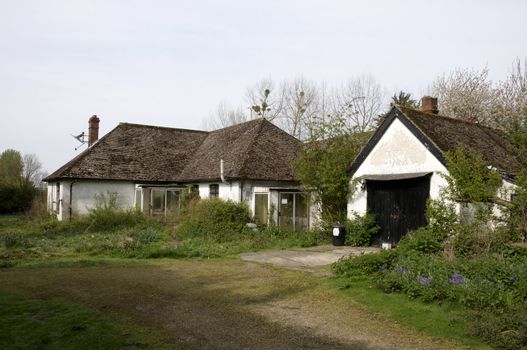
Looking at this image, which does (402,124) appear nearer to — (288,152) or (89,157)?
(288,152)

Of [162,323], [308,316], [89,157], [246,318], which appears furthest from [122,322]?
[89,157]

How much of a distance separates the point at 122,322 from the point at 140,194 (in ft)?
63.4

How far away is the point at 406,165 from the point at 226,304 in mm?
10335

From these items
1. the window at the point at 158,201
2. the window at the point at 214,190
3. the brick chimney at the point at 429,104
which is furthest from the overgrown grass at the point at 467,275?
the window at the point at 158,201

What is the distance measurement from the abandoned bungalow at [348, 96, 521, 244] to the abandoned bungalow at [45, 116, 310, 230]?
146 inches

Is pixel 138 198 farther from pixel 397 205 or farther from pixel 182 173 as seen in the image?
pixel 397 205

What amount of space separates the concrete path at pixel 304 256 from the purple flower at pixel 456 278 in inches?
158

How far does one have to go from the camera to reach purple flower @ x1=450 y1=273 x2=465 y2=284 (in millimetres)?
8664

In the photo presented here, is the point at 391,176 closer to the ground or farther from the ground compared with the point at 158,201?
farther from the ground

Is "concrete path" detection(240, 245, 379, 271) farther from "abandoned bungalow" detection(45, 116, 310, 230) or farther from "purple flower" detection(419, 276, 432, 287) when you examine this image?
"abandoned bungalow" detection(45, 116, 310, 230)

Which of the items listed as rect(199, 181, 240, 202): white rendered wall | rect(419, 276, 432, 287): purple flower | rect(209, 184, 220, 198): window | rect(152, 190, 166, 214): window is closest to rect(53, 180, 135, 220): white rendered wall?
rect(152, 190, 166, 214): window

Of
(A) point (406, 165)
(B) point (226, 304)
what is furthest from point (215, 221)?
(B) point (226, 304)

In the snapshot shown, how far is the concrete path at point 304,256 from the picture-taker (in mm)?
13672

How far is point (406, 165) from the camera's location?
16812 mm
